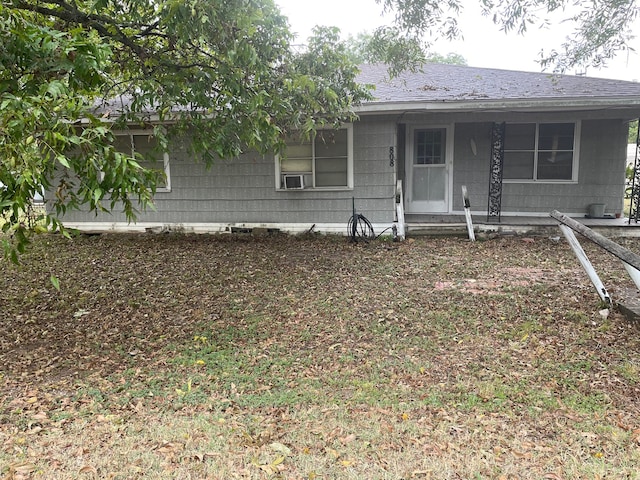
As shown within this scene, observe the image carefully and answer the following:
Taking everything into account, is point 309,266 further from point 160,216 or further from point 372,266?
point 160,216

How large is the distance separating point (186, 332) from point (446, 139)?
718cm

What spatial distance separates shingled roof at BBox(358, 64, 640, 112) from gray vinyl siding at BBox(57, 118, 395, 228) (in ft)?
2.88

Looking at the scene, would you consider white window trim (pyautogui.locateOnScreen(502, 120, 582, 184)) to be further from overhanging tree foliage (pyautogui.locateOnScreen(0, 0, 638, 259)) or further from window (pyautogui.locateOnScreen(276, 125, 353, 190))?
window (pyautogui.locateOnScreen(276, 125, 353, 190))

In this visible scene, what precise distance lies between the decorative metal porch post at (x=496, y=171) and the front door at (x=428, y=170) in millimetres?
1015

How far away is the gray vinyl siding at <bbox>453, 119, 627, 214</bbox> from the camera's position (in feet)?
30.5

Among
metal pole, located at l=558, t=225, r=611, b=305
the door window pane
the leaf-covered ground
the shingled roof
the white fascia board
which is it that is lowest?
the leaf-covered ground

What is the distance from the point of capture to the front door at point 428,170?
33.1 feet

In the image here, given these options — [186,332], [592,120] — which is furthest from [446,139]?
[186,332]

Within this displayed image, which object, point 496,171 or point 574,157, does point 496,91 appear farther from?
point 574,157

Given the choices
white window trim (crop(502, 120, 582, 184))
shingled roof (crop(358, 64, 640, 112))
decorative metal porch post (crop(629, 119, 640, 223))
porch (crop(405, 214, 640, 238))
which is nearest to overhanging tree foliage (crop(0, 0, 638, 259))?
shingled roof (crop(358, 64, 640, 112))

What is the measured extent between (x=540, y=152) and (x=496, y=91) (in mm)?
1775

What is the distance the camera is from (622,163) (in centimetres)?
934

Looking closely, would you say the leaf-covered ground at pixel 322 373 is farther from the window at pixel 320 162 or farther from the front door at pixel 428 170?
the front door at pixel 428 170

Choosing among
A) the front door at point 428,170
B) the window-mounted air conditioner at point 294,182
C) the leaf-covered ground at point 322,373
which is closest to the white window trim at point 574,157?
the front door at point 428,170
